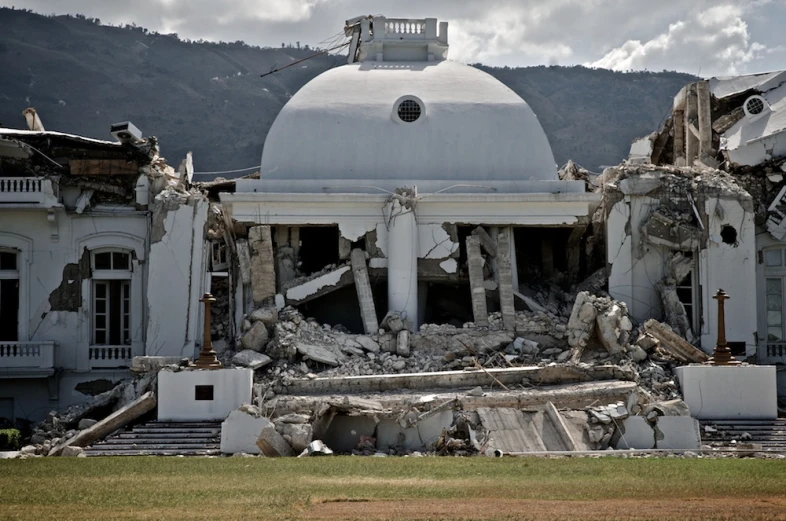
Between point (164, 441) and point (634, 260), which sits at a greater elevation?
point (634, 260)

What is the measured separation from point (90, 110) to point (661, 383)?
57.3 meters

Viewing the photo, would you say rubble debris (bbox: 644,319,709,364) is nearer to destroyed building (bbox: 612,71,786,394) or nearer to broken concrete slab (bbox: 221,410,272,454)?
destroyed building (bbox: 612,71,786,394)

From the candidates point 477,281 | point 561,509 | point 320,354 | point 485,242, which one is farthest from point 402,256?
point 561,509

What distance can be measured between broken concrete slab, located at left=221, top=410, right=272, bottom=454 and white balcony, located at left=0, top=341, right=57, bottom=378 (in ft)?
34.2

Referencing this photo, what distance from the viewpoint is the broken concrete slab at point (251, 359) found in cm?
3728

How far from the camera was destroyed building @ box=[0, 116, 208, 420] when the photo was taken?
4269 cm

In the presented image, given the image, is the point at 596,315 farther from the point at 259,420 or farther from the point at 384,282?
the point at 259,420

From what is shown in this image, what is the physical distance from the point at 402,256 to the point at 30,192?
398 inches

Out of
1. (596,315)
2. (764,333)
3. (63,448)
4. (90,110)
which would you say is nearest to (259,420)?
(63,448)

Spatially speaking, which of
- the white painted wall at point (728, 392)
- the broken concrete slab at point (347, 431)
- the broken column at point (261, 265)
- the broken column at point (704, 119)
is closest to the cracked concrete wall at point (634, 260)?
the white painted wall at point (728, 392)

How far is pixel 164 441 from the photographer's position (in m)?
34.2

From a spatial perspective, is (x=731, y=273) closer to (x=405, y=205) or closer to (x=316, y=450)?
(x=405, y=205)

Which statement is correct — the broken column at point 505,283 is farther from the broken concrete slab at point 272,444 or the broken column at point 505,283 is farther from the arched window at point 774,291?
the broken concrete slab at point 272,444

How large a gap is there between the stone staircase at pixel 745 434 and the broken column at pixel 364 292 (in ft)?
29.0
